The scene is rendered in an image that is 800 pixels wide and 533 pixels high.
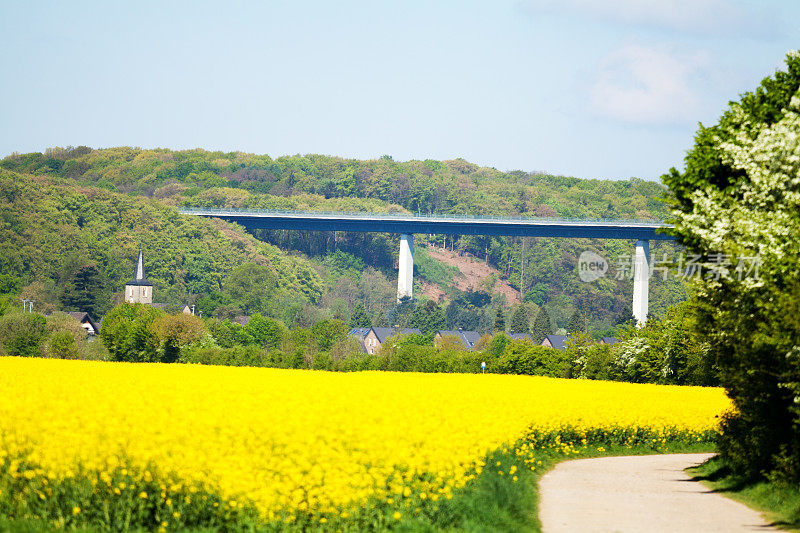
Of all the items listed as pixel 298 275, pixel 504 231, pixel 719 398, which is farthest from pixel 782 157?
pixel 298 275

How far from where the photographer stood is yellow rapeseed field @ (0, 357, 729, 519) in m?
14.9

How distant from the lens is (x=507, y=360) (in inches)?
3253

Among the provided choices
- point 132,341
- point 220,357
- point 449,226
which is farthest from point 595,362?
point 449,226

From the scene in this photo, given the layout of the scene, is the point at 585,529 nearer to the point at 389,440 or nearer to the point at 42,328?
the point at 389,440

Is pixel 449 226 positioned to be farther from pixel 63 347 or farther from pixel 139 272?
pixel 63 347

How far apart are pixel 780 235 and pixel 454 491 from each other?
7.79 meters

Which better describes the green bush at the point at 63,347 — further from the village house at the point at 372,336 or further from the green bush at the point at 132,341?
the village house at the point at 372,336

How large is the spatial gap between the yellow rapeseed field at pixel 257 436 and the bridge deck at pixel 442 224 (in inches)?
5283

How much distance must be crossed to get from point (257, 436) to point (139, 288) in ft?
480

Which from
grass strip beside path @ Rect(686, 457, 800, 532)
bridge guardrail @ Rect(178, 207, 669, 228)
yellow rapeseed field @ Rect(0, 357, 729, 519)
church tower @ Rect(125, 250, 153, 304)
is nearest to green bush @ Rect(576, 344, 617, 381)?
grass strip beside path @ Rect(686, 457, 800, 532)

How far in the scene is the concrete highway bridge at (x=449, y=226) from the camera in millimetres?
152000

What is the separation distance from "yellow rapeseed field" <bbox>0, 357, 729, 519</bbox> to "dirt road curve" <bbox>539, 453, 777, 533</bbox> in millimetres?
1614

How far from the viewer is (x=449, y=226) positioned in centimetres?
17238

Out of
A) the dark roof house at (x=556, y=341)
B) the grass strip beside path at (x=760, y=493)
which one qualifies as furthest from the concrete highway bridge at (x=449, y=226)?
the grass strip beside path at (x=760, y=493)
